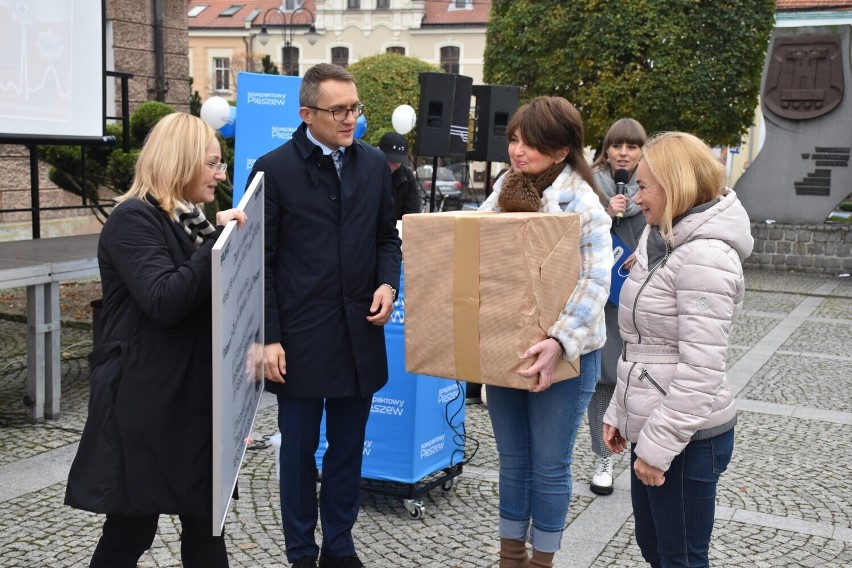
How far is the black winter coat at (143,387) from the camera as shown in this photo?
8.96 ft

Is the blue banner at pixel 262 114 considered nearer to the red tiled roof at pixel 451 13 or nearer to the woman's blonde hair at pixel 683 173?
the woman's blonde hair at pixel 683 173

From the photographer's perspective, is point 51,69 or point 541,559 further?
point 51,69

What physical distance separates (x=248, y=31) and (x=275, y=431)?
52.3 metres

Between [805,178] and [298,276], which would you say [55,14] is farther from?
[805,178]

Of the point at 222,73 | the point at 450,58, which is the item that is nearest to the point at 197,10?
the point at 222,73

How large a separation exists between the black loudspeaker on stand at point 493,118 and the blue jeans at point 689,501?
5.68 meters

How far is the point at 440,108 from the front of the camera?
8.45 metres

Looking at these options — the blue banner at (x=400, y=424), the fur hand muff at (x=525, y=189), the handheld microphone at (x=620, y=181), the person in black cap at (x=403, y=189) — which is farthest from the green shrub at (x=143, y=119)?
the fur hand muff at (x=525, y=189)

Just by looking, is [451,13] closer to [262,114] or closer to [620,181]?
[262,114]

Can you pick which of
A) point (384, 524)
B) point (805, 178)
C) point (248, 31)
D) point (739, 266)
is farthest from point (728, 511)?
point (248, 31)

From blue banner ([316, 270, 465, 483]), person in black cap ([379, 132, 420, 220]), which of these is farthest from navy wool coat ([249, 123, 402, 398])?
person in black cap ([379, 132, 420, 220])

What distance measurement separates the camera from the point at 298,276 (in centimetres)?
350

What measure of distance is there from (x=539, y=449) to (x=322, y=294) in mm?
970

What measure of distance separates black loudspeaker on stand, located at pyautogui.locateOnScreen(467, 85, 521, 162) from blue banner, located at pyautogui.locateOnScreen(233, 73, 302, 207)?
2.01 meters
